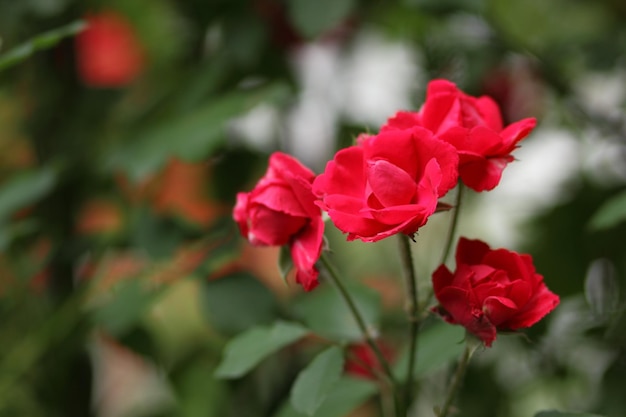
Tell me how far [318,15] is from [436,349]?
0.28 metres

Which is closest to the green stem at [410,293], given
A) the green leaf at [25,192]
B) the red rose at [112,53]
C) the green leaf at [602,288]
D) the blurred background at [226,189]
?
the blurred background at [226,189]

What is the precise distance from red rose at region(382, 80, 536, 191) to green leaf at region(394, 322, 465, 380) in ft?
0.31

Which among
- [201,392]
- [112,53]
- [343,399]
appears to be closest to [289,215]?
[343,399]

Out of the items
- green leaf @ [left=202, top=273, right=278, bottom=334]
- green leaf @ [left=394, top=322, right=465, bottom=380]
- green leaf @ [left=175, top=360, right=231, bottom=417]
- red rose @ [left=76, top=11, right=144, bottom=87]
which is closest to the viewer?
green leaf @ [left=394, top=322, right=465, bottom=380]

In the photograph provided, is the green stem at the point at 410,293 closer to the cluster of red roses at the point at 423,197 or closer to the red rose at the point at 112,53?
the cluster of red roses at the point at 423,197

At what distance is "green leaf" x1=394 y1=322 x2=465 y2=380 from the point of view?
1.35 ft

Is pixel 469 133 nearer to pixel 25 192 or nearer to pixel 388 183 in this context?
pixel 388 183

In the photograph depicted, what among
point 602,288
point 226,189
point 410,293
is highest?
point 410,293

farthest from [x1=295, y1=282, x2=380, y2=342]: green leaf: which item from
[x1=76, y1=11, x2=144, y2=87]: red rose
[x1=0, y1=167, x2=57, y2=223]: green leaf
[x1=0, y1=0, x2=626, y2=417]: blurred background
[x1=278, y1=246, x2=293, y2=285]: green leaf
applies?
[x1=76, y1=11, x2=144, y2=87]: red rose

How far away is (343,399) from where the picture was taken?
0.44 meters

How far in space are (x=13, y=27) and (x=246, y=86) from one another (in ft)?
0.68

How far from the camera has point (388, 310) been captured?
0.83 meters

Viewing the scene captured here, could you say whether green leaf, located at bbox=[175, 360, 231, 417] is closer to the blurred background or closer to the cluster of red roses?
the blurred background

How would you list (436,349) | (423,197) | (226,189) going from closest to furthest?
(423,197)
(436,349)
(226,189)
